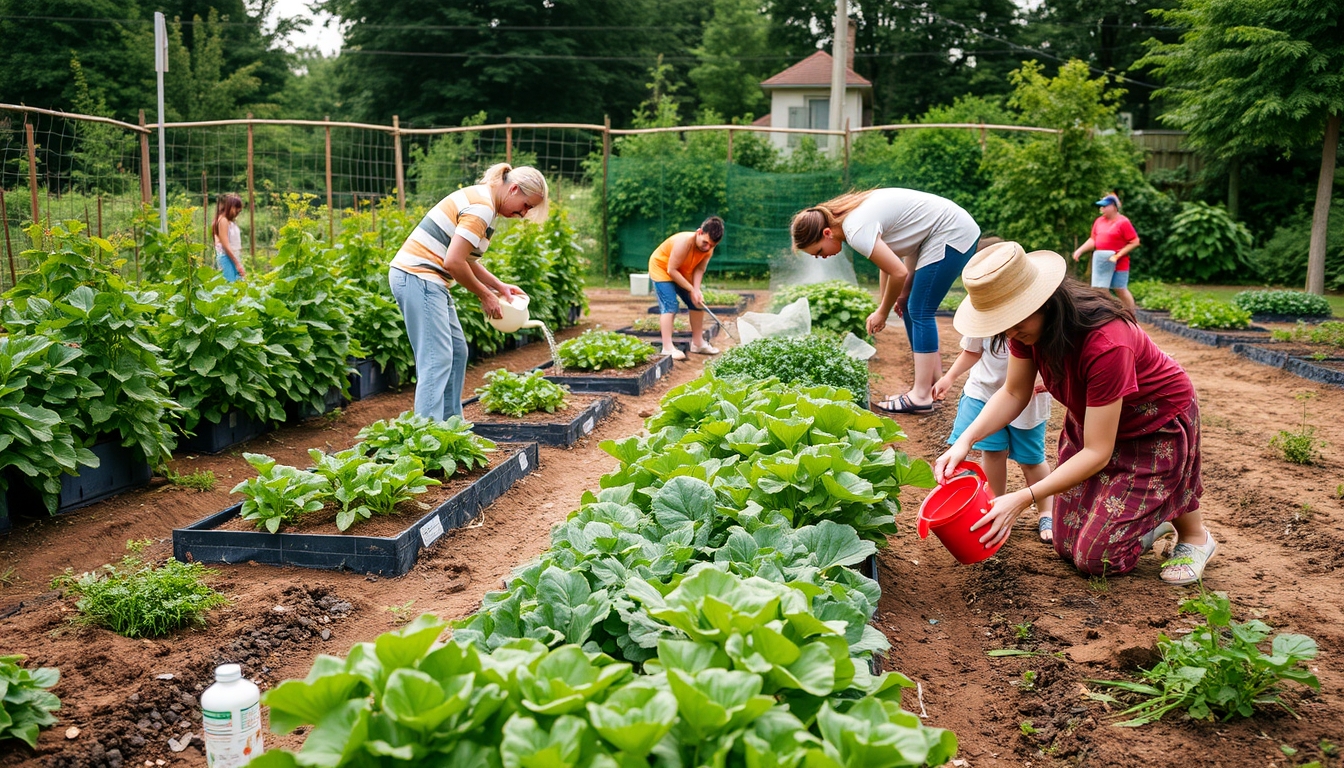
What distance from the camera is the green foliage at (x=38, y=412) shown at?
3715mm

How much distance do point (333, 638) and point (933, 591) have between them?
7.27ft

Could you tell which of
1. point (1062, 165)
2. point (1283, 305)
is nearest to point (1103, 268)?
point (1283, 305)

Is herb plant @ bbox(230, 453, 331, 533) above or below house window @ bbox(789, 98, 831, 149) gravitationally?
below

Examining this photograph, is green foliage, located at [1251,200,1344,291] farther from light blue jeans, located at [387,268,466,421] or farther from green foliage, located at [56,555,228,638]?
green foliage, located at [56,555,228,638]

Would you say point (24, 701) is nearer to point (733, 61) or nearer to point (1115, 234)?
point (1115, 234)

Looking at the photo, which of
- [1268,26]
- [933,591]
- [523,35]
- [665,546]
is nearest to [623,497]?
[665,546]

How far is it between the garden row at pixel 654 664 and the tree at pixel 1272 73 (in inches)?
552

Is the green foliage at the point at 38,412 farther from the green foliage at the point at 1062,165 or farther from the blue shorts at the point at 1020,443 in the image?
the green foliage at the point at 1062,165

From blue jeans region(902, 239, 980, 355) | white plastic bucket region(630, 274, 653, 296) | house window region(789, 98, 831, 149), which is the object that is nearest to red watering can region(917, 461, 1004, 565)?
blue jeans region(902, 239, 980, 355)

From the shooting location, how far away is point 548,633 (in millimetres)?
2072

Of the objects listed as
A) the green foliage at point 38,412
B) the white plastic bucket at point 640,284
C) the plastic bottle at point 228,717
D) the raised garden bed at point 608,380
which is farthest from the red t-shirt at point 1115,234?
the plastic bottle at point 228,717

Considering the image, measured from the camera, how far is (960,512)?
3141 mm

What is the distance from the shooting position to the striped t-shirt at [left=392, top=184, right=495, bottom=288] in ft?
16.5

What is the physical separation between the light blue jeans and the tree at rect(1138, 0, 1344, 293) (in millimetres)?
13179
